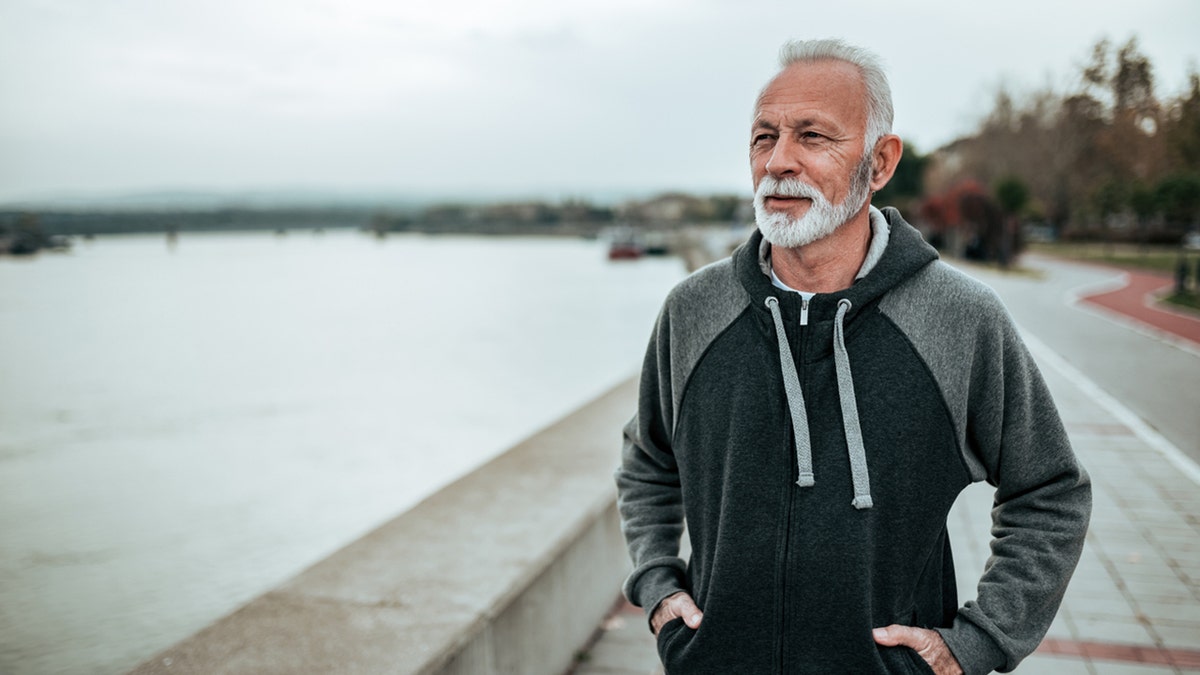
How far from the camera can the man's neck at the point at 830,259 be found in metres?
1.40

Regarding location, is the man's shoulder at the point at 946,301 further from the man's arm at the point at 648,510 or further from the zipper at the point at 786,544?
the man's arm at the point at 648,510

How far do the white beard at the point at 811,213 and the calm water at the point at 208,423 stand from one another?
3076 millimetres

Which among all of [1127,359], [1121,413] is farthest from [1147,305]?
[1121,413]

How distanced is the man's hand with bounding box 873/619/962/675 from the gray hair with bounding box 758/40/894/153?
79cm

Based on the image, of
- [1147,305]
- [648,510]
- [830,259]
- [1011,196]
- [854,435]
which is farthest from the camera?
[1011,196]

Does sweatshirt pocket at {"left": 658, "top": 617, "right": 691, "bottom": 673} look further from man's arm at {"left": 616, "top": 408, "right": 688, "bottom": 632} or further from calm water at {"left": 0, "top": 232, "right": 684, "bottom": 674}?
calm water at {"left": 0, "top": 232, "right": 684, "bottom": 674}

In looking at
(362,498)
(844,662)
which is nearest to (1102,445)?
(844,662)

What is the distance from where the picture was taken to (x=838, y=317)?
133 cm

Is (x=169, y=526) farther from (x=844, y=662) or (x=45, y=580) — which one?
(x=844, y=662)

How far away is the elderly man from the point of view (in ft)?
4.29

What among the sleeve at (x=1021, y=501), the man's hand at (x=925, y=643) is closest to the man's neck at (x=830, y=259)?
the sleeve at (x=1021, y=501)

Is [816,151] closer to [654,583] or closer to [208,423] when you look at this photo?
[654,583]

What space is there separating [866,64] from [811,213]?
26cm

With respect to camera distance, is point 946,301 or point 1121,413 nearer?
point 946,301
